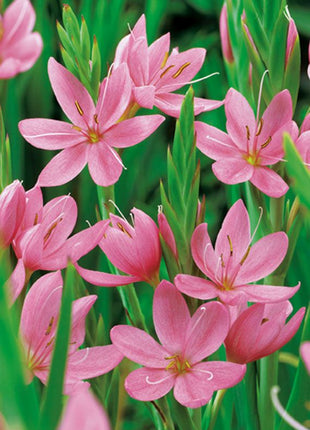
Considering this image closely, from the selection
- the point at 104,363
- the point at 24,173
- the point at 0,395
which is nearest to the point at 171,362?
the point at 104,363

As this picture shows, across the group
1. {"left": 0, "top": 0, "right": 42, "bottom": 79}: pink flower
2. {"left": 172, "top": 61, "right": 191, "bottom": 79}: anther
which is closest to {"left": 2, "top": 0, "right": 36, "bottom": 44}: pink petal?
{"left": 0, "top": 0, "right": 42, "bottom": 79}: pink flower

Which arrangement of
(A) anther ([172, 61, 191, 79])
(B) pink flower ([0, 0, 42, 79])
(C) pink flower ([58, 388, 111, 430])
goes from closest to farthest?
(C) pink flower ([58, 388, 111, 430]) → (B) pink flower ([0, 0, 42, 79]) → (A) anther ([172, 61, 191, 79])

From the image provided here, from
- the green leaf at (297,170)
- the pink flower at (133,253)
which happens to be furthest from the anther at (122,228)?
the green leaf at (297,170)

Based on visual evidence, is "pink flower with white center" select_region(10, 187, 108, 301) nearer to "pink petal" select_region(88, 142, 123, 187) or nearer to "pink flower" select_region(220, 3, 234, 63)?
"pink petal" select_region(88, 142, 123, 187)

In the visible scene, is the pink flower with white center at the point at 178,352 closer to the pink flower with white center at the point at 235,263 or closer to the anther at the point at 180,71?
the pink flower with white center at the point at 235,263

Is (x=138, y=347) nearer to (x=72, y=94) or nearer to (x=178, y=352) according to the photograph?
(x=178, y=352)

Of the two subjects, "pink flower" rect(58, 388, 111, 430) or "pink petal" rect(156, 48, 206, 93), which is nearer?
"pink flower" rect(58, 388, 111, 430)
